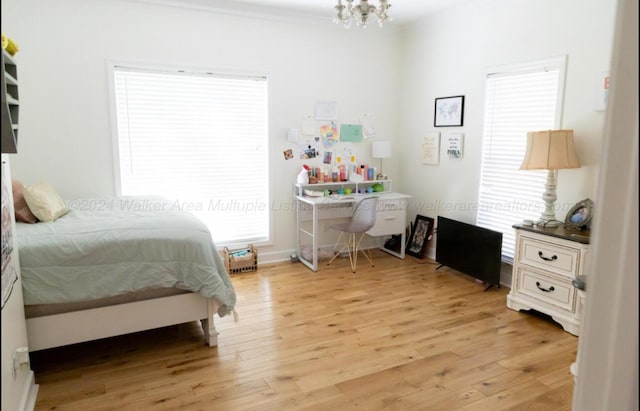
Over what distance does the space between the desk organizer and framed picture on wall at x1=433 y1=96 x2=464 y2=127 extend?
245cm

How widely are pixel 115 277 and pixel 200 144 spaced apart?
2.09 meters

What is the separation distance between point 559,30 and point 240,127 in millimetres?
2985

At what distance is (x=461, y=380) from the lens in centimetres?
248

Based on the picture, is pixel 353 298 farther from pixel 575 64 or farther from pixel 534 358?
pixel 575 64

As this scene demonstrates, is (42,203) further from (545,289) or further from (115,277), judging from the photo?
(545,289)

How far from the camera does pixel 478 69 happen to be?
13.8 feet

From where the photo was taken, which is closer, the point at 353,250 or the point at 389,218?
the point at 389,218

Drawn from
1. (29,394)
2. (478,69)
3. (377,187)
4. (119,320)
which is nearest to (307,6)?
(478,69)

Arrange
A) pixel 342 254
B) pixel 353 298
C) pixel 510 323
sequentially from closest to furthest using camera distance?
pixel 510 323, pixel 353 298, pixel 342 254

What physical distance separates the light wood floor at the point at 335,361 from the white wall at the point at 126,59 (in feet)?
5.33

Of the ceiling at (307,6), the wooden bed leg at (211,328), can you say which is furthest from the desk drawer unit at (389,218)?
the wooden bed leg at (211,328)

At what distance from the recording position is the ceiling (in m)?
4.11

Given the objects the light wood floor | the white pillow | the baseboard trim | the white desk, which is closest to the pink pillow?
the white pillow

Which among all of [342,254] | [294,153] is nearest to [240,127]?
[294,153]
